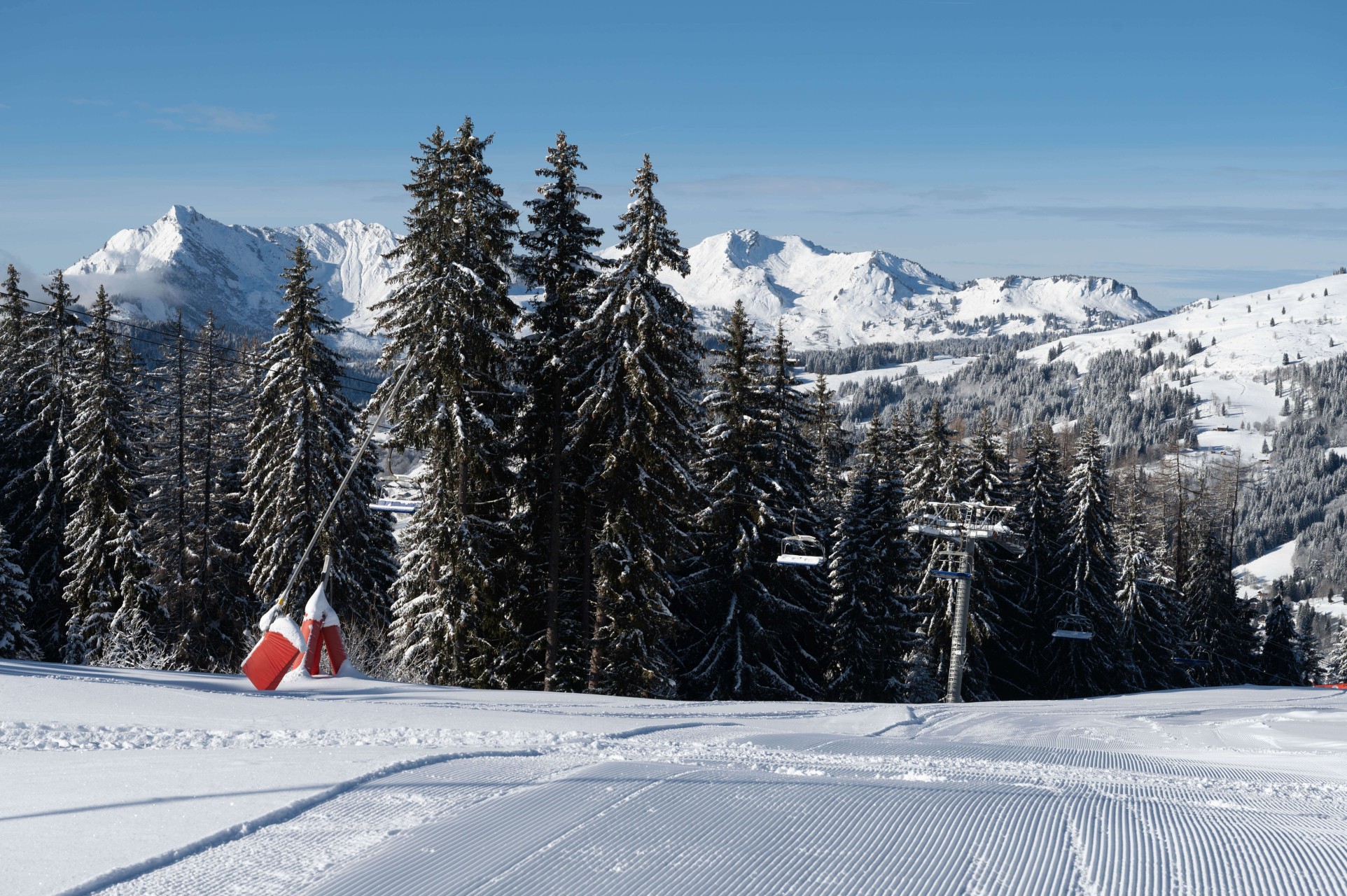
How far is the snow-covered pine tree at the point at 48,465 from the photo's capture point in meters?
34.0

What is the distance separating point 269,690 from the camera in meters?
14.2

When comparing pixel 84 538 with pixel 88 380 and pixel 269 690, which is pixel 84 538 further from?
pixel 269 690

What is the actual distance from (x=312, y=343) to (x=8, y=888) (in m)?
25.0

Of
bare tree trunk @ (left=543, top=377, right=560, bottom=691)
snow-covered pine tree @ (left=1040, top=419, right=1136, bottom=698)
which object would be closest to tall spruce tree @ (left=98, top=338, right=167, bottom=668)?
bare tree trunk @ (left=543, top=377, right=560, bottom=691)

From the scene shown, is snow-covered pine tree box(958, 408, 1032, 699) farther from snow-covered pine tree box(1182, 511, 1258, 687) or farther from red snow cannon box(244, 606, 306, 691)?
red snow cannon box(244, 606, 306, 691)

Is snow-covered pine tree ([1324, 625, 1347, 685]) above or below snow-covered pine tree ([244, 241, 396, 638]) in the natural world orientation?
below

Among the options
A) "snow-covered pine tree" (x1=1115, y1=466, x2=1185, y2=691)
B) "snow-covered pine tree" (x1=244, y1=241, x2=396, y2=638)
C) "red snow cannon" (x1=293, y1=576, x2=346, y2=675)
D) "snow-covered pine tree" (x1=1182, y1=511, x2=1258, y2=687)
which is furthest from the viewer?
"snow-covered pine tree" (x1=1182, y1=511, x2=1258, y2=687)

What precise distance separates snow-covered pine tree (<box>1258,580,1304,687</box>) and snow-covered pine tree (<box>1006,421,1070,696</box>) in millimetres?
18962

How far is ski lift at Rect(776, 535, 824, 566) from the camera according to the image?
25.5 m

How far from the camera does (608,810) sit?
557 cm

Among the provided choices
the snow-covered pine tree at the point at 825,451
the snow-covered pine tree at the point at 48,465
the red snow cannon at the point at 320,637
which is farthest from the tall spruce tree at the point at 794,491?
the snow-covered pine tree at the point at 48,465

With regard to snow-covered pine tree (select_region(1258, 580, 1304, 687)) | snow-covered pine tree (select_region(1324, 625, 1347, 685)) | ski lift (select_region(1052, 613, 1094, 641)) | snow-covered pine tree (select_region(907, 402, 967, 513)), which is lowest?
snow-covered pine tree (select_region(1324, 625, 1347, 685))

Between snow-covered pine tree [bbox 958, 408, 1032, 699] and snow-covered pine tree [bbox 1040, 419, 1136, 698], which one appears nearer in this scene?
snow-covered pine tree [bbox 958, 408, 1032, 699]

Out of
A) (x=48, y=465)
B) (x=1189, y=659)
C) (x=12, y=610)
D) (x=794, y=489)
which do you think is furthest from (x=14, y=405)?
(x=1189, y=659)
